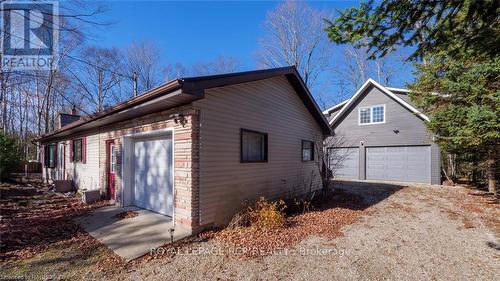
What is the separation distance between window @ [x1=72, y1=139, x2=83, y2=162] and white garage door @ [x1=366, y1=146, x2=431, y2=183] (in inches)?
636

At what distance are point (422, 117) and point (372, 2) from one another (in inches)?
514

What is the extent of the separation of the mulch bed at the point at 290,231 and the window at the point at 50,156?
1455 centimetres

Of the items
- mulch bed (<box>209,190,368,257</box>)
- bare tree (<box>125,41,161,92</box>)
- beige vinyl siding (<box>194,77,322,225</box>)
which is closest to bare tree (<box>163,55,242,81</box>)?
bare tree (<box>125,41,161,92</box>)

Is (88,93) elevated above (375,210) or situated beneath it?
elevated above

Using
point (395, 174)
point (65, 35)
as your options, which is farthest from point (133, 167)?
point (395, 174)

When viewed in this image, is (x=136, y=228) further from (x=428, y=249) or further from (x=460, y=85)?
(x=460, y=85)

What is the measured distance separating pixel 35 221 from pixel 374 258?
8308mm

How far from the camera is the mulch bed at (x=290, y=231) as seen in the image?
5.13m

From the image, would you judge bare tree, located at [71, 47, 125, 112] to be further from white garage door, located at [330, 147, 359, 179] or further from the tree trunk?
the tree trunk

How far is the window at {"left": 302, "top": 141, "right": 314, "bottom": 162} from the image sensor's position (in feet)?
34.4

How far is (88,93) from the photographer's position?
80.5ft

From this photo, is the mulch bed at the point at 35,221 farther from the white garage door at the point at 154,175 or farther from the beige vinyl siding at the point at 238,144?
the beige vinyl siding at the point at 238,144

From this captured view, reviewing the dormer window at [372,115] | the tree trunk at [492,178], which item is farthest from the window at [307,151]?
the tree trunk at [492,178]

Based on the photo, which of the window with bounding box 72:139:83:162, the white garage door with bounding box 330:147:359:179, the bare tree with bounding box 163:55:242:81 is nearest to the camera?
the window with bounding box 72:139:83:162
